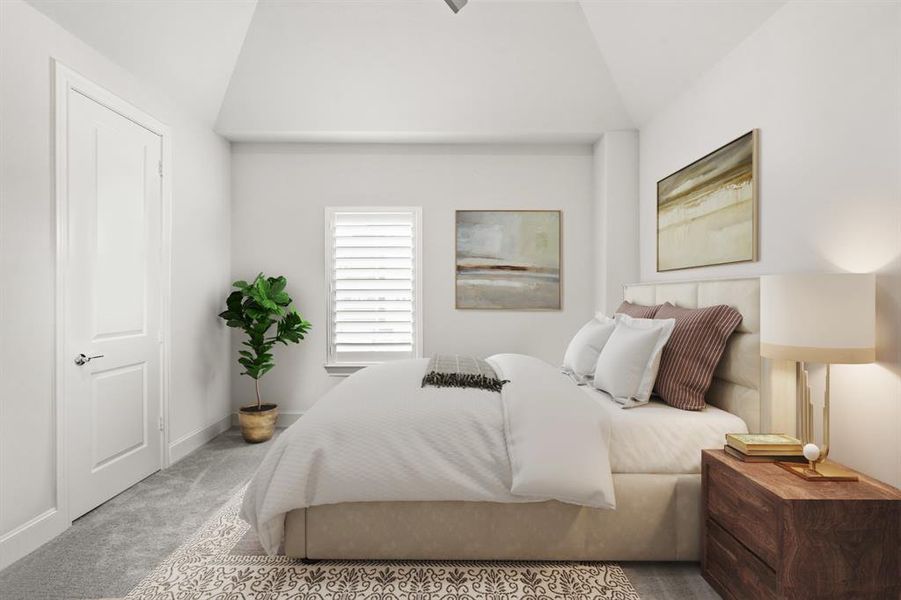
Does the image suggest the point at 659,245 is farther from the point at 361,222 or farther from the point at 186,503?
the point at 186,503

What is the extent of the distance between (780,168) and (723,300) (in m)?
0.71

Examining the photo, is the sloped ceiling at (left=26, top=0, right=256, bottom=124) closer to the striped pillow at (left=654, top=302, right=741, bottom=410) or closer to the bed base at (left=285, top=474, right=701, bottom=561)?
the bed base at (left=285, top=474, right=701, bottom=561)

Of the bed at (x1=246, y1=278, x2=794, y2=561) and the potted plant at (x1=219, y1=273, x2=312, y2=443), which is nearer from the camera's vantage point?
the bed at (x1=246, y1=278, x2=794, y2=561)

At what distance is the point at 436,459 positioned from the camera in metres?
1.96

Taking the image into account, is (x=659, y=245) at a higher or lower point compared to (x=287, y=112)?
lower

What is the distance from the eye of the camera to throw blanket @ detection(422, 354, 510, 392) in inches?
92.2

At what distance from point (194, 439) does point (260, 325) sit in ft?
3.39

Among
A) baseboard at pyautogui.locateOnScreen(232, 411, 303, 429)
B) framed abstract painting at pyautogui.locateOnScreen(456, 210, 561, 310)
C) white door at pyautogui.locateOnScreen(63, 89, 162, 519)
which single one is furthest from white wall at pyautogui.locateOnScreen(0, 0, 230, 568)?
framed abstract painting at pyautogui.locateOnScreen(456, 210, 561, 310)

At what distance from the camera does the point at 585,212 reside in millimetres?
4387

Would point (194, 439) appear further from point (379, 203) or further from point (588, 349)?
point (588, 349)

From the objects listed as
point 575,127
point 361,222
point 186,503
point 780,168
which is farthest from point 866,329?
point 361,222

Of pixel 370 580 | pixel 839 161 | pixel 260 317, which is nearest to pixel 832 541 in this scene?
pixel 839 161

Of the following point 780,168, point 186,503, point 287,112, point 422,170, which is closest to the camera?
point 780,168

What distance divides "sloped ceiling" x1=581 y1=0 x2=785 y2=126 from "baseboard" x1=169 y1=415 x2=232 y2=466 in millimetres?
4411
